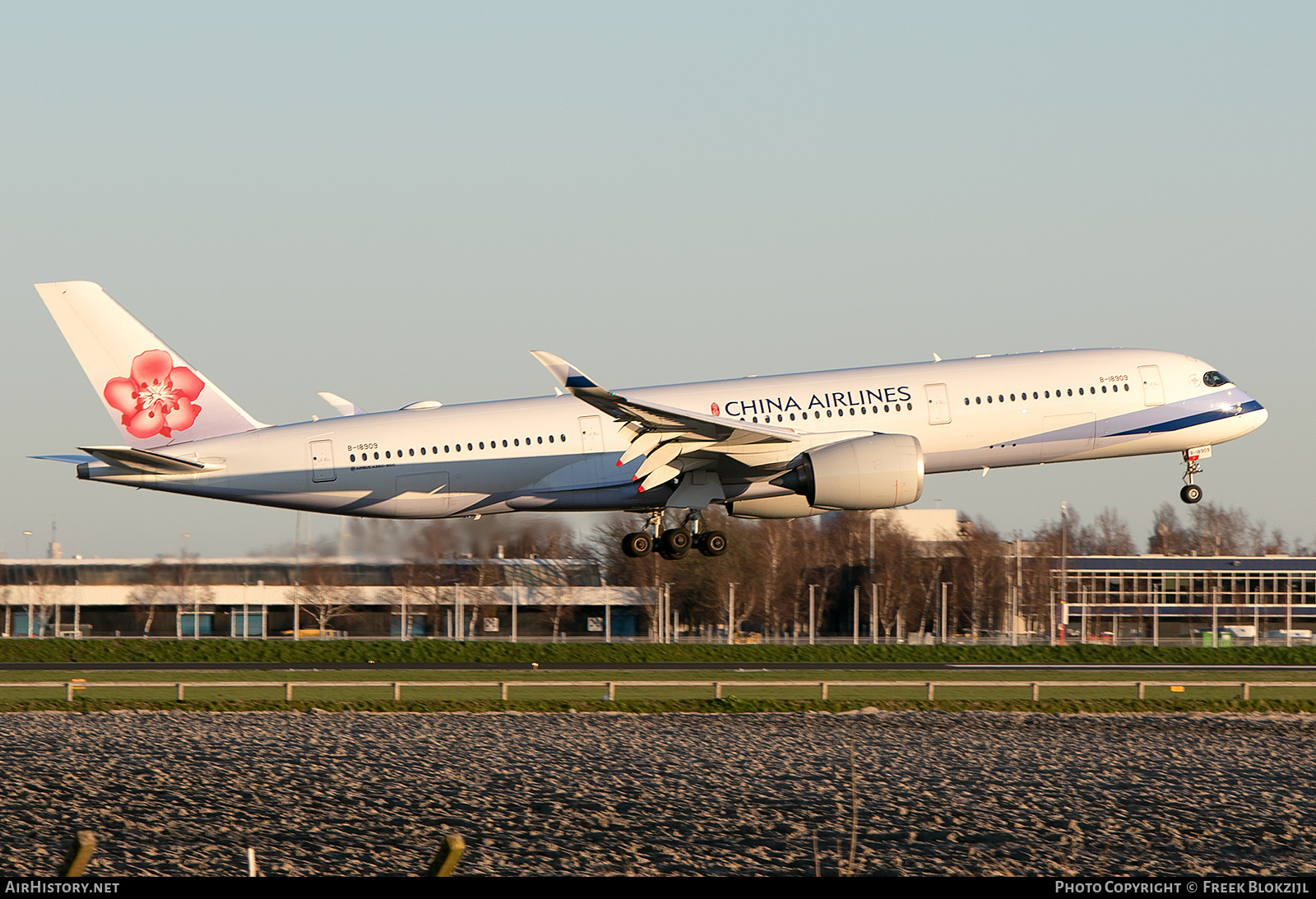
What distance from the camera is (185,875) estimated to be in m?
19.2

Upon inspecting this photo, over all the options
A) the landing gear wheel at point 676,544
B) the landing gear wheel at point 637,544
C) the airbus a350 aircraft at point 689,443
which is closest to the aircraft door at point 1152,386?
the airbus a350 aircraft at point 689,443

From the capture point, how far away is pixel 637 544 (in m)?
37.2

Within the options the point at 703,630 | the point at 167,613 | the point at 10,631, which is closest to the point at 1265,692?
the point at 703,630

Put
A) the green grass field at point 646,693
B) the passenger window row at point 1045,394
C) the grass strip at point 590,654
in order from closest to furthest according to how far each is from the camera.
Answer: the passenger window row at point 1045,394 < the green grass field at point 646,693 < the grass strip at point 590,654

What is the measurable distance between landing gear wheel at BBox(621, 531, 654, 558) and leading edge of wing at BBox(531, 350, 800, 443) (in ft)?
12.3

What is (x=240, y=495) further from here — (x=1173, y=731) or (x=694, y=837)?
→ (x=1173, y=731)

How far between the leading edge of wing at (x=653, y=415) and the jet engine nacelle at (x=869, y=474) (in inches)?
46.0

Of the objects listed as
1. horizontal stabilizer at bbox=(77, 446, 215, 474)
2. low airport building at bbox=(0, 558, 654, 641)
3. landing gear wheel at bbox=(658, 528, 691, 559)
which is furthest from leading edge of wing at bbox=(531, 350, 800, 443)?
low airport building at bbox=(0, 558, 654, 641)

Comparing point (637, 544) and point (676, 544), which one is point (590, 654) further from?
point (676, 544)

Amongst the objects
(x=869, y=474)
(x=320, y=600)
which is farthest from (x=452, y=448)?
(x=320, y=600)

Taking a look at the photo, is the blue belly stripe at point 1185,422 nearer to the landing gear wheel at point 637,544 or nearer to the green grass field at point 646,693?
the green grass field at point 646,693

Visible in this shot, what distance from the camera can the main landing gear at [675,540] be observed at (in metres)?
36.4

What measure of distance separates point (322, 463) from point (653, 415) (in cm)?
857

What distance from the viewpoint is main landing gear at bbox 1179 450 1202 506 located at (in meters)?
38.8
